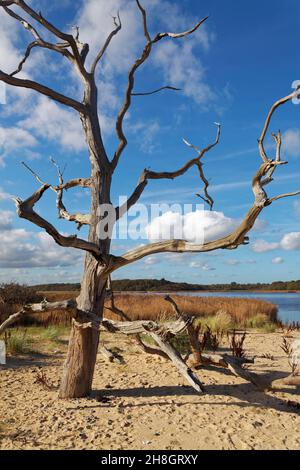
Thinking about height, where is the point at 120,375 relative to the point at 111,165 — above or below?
below

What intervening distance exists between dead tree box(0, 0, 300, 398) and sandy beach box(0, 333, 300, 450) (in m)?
0.57

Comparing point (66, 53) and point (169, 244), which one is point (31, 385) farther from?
point (66, 53)

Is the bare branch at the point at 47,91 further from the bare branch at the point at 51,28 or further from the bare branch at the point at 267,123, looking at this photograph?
the bare branch at the point at 267,123

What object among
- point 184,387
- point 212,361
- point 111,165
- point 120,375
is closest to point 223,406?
point 184,387

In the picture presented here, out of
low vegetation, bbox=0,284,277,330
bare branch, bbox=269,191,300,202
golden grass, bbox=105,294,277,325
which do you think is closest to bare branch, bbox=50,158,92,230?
bare branch, bbox=269,191,300,202

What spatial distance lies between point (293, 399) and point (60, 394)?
10.5 ft

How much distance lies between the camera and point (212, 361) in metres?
6.57

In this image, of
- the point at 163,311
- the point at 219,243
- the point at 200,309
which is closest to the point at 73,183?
the point at 219,243

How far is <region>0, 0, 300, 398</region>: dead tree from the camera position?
14.5 ft

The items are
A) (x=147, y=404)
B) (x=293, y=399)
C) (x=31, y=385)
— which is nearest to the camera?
(x=147, y=404)

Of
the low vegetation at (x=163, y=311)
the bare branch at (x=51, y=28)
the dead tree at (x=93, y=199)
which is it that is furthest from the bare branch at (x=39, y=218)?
the low vegetation at (x=163, y=311)

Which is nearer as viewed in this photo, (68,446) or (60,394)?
(68,446)

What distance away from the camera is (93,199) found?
579 centimetres

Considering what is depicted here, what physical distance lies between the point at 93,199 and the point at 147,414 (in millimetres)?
2824
